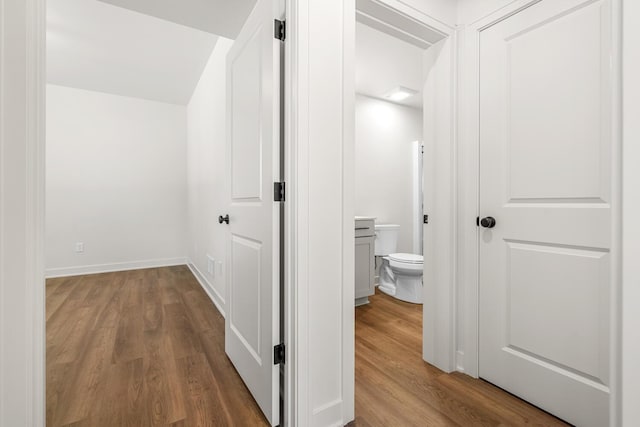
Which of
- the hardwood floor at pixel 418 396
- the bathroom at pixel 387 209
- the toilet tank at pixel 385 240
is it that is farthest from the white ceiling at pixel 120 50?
the hardwood floor at pixel 418 396

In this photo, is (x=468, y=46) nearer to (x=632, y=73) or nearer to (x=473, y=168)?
(x=473, y=168)

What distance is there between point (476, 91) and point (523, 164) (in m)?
0.49

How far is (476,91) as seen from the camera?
1620mm

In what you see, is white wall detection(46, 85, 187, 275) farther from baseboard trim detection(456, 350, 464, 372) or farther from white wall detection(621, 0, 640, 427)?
white wall detection(621, 0, 640, 427)

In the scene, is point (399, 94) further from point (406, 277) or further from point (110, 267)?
point (110, 267)

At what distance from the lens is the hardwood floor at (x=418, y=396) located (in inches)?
51.8

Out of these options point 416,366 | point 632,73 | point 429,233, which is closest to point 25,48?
point 632,73

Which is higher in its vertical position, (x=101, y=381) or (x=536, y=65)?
(x=536, y=65)

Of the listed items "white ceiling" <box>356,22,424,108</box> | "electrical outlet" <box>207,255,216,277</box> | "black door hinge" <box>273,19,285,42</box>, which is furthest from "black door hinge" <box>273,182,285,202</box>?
"electrical outlet" <box>207,255,216,277</box>

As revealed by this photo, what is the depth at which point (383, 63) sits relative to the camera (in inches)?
112

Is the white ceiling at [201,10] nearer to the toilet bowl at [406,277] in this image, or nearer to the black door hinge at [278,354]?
the black door hinge at [278,354]

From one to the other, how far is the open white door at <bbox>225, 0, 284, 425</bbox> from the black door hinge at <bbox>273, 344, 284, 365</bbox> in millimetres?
18

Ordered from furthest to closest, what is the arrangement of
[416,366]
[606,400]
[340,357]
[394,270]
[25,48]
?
[394,270], [416,366], [340,357], [606,400], [25,48]

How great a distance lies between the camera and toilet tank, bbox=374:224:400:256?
3434mm
